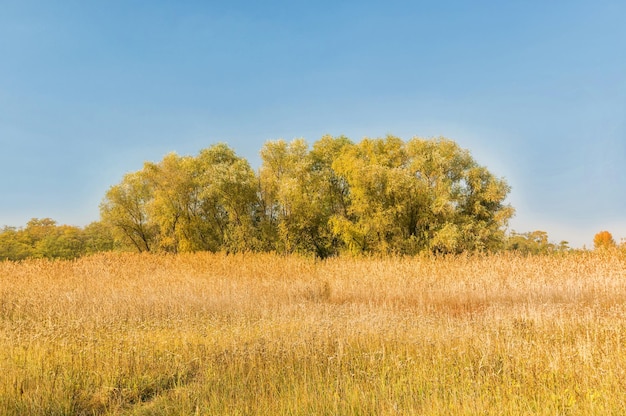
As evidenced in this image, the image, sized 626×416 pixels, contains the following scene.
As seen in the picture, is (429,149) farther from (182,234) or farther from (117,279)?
(117,279)

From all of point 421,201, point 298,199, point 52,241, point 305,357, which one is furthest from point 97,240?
point 305,357

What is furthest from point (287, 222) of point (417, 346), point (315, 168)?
point (417, 346)

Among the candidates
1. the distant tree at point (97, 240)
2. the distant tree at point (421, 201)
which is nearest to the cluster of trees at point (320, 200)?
the distant tree at point (421, 201)

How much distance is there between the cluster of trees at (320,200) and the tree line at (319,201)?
0.08 metres

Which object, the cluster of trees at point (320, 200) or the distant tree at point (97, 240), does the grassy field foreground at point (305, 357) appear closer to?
the cluster of trees at point (320, 200)

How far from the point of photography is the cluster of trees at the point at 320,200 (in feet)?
89.6

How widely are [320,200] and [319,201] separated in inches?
4.6

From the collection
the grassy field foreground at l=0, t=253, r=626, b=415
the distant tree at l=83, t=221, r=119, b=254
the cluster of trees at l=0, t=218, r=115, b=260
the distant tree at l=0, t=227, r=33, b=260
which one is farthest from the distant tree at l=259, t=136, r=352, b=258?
the distant tree at l=0, t=227, r=33, b=260

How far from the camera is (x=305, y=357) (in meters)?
6.53

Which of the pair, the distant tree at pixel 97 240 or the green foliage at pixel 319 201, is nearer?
the green foliage at pixel 319 201

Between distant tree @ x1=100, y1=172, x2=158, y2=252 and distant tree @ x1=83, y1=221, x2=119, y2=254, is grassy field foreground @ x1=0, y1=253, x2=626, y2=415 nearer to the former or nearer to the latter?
distant tree @ x1=100, y1=172, x2=158, y2=252

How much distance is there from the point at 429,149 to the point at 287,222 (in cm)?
1229

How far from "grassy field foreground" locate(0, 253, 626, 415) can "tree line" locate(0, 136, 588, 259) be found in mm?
14371

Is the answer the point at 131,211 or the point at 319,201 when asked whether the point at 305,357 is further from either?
the point at 131,211
